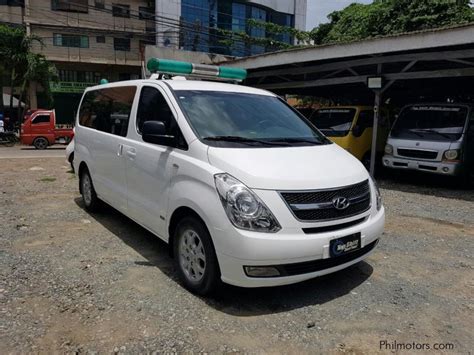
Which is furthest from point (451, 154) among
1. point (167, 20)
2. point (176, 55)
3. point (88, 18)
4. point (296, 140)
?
point (88, 18)

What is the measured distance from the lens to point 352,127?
408 inches

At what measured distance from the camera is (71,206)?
671 cm

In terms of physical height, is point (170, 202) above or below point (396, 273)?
above

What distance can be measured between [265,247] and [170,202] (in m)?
1.10

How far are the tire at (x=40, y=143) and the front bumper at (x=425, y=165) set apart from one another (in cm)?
1564

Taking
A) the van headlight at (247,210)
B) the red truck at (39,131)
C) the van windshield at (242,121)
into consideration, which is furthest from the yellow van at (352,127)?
the red truck at (39,131)

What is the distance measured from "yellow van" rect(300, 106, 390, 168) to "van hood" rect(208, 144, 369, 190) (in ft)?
22.2

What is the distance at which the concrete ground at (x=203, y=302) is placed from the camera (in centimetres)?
291

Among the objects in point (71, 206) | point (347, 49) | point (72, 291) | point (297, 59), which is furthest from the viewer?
point (297, 59)

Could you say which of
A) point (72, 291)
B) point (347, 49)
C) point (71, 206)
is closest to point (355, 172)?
point (72, 291)

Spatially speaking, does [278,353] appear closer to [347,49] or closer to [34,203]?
[34,203]

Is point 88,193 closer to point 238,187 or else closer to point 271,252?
point 238,187

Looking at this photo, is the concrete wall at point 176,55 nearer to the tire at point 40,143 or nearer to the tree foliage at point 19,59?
the tree foliage at point 19,59

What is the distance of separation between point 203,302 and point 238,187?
1064mm
